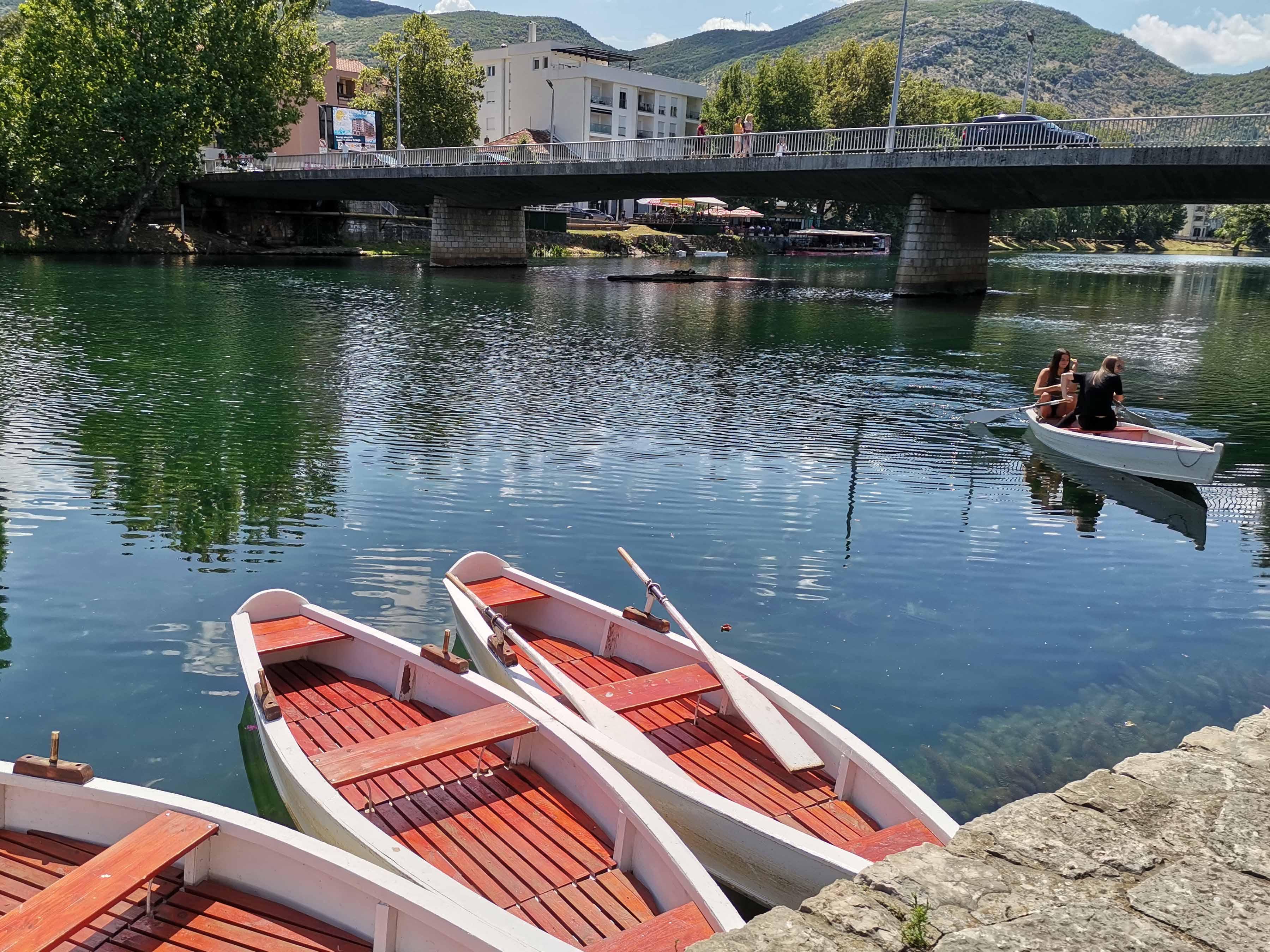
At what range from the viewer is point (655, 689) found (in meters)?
7.18

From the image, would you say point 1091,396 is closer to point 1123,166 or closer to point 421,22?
point 1123,166

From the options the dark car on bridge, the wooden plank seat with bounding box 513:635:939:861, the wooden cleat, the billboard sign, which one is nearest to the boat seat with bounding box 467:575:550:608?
the wooden plank seat with bounding box 513:635:939:861

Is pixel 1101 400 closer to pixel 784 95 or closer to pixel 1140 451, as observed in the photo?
pixel 1140 451

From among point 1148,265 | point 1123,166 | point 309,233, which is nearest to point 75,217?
point 309,233

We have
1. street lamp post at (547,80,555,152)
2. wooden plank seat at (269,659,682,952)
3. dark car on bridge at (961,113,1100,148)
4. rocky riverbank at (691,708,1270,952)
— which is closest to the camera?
rocky riverbank at (691,708,1270,952)

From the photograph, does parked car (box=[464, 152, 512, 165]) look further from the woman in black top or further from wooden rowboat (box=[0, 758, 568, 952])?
wooden rowboat (box=[0, 758, 568, 952])

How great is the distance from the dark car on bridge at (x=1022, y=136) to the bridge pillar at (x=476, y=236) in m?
32.5

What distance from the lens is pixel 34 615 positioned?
943cm

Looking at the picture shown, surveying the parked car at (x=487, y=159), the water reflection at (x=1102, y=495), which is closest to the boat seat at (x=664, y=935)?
the water reflection at (x=1102, y=495)

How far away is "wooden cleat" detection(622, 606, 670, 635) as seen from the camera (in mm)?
8078

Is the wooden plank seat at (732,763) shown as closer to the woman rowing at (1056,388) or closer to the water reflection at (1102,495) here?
the water reflection at (1102,495)

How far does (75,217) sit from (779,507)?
59234mm

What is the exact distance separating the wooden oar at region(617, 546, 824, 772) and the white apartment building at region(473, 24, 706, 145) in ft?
330

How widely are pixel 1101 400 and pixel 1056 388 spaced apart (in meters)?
1.51
